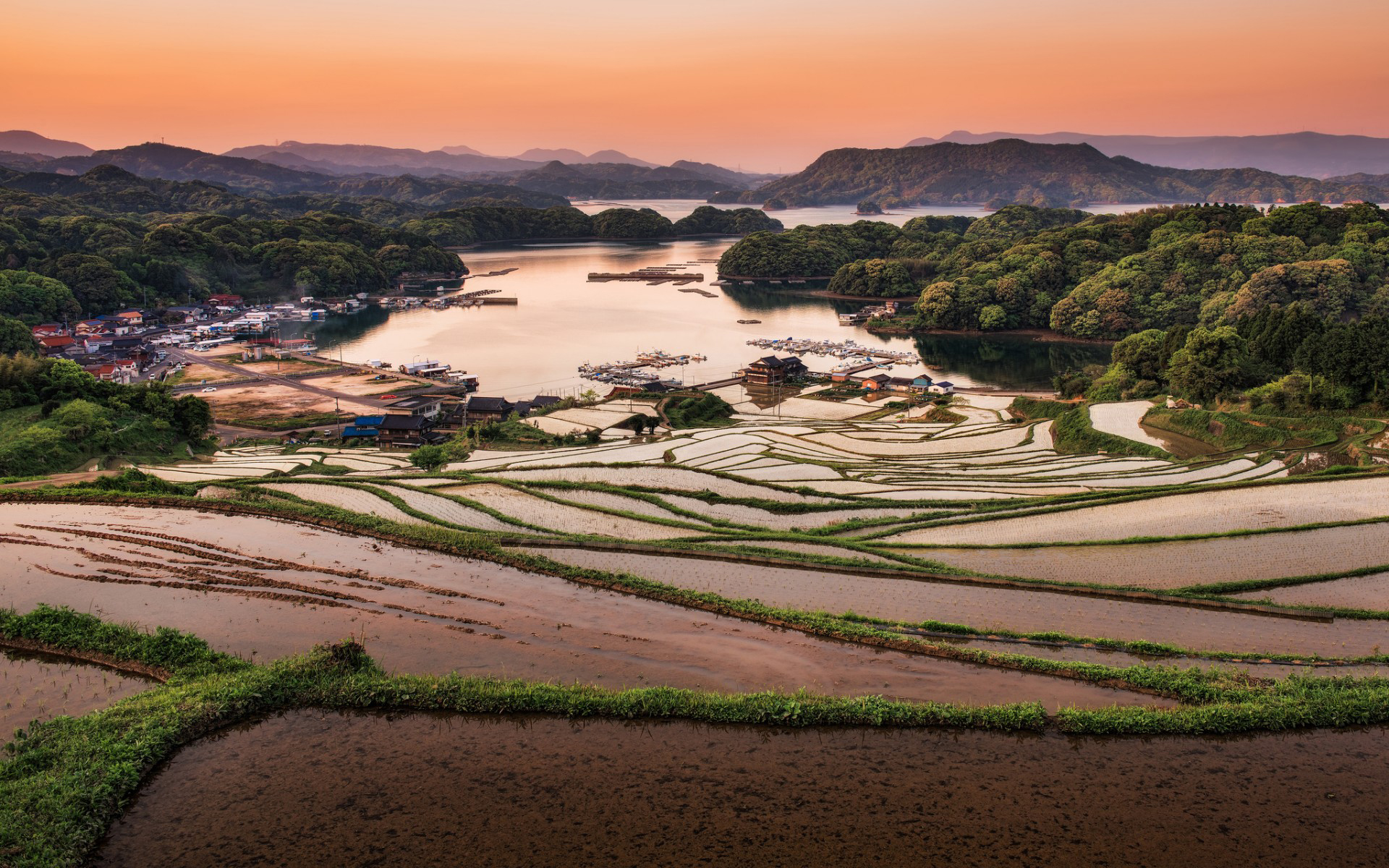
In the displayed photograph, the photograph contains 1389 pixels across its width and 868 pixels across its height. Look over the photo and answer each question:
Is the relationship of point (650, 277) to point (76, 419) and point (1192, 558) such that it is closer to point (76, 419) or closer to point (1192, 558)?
point (76, 419)

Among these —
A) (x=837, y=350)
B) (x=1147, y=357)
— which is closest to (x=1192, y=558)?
(x=1147, y=357)

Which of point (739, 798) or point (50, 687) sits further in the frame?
point (50, 687)

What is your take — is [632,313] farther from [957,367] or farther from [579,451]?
[579,451]

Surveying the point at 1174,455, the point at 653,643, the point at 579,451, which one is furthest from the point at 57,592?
the point at 1174,455

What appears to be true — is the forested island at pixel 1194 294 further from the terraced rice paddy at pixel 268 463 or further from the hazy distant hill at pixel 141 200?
the hazy distant hill at pixel 141 200

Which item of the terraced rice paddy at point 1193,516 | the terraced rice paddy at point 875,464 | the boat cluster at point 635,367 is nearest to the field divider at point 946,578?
the terraced rice paddy at point 1193,516

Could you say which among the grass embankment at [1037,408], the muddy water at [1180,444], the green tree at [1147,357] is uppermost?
the green tree at [1147,357]
